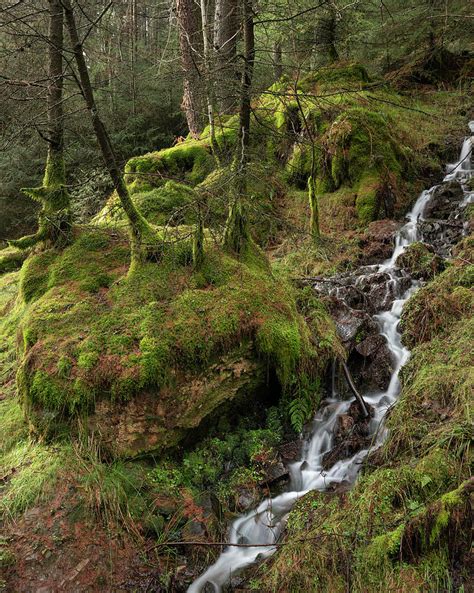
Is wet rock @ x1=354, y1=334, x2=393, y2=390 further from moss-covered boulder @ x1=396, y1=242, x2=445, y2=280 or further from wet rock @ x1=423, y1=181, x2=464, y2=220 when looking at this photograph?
wet rock @ x1=423, y1=181, x2=464, y2=220

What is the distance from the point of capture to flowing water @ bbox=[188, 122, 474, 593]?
379 cm

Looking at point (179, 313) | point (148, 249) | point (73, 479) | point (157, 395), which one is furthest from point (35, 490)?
point (148, 249)

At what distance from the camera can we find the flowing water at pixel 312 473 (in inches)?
149

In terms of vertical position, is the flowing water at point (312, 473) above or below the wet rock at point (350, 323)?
below

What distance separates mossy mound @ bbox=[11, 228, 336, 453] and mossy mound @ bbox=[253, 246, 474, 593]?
137 cm

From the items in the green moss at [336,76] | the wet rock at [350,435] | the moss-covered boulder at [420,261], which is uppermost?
the green moss at [336,76]

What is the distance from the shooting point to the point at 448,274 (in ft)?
19.3

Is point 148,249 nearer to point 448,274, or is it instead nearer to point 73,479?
point 73,479

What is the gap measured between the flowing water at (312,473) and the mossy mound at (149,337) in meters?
0.72

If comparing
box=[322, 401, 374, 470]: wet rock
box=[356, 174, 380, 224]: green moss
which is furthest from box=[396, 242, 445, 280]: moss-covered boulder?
box=[322, 401, 374, 470]: wet rock

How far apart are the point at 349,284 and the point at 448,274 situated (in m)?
1.43

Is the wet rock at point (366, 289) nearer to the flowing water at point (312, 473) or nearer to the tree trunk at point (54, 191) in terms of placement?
the flowing water at point (312, 473)

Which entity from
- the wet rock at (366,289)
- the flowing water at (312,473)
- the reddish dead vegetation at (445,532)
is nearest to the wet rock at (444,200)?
the wet rock at (366,289)

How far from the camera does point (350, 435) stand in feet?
15.8
